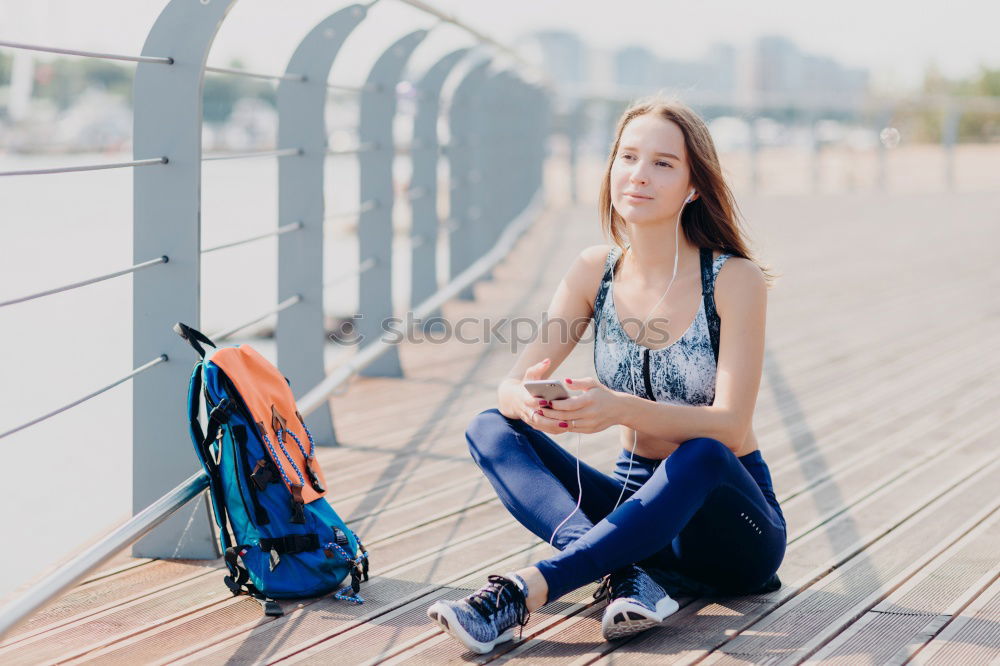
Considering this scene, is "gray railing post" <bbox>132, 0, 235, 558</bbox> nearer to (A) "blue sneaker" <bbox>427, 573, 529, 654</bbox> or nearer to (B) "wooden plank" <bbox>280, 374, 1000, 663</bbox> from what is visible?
(A) "blue sneaker" <bbox>427, 573, 529, 654</bbox>

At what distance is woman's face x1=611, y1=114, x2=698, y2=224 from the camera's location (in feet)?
8.22

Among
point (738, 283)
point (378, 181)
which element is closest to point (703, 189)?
point (738, 283)

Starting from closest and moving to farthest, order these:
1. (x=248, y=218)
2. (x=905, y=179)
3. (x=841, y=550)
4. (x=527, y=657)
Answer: (x=527, y=657) < (x=841, y=550) < (x=248, y=218) < (x=905, y=179)

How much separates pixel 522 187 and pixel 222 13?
8032mm

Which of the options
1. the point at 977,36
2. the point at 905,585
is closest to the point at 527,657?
the point at 905,585

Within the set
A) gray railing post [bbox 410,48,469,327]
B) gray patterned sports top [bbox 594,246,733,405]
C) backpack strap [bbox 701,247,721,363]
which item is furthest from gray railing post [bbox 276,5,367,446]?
gray railing post [bbox 410,48,469,327]

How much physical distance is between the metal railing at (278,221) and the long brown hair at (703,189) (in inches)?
37.4

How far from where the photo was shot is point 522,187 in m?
10.5

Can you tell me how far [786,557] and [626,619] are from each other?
0.71 m

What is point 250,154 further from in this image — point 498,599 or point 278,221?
point 498,599

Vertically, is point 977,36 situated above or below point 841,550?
above

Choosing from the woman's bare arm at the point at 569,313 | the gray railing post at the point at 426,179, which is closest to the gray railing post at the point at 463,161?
the gray railing post at the point at 426,179

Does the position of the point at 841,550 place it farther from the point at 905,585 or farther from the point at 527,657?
the point at 527,657

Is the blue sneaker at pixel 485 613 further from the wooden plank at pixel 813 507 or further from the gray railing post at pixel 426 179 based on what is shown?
the gray railing post at pixel 426 179
